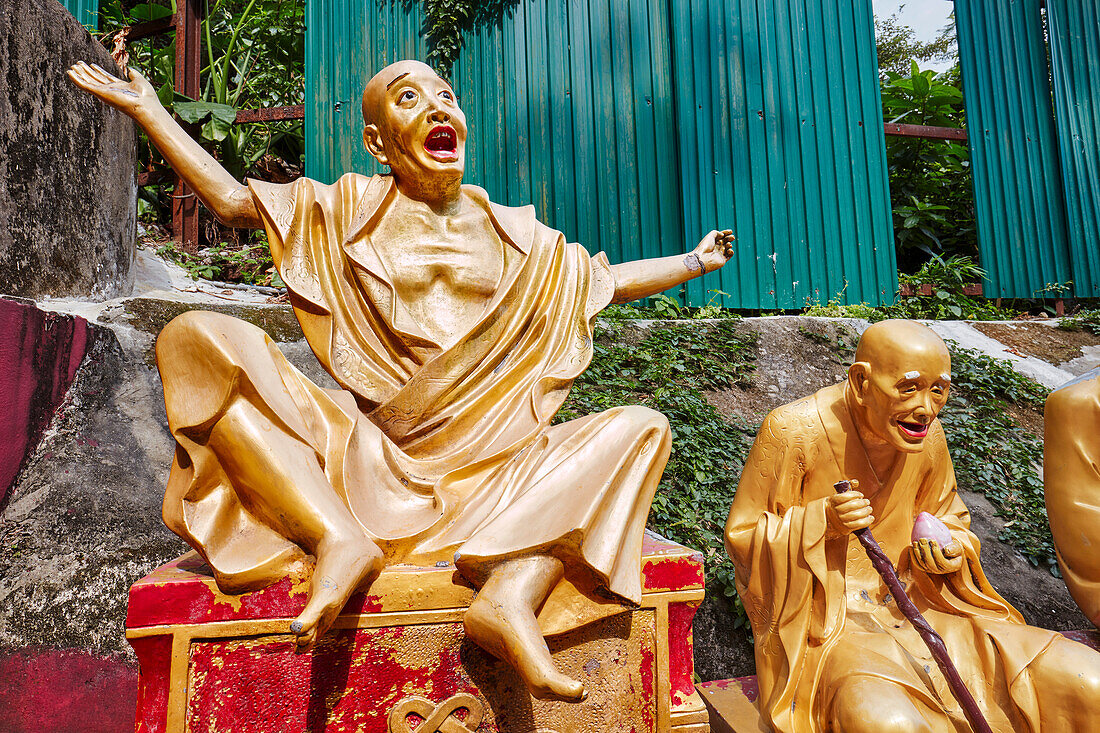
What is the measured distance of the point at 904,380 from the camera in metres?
2.23

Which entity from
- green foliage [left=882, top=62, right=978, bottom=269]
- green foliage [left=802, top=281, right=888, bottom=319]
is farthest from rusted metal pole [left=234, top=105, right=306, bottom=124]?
green foliage [left=882, top=62, right=978, bottom=269]

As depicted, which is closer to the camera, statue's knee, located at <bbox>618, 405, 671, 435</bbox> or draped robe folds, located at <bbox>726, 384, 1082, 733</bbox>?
statue's knee, located at <bbox>618, 405, 671, 435</bbox>

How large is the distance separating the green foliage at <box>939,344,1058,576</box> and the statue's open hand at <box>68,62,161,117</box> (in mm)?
4597

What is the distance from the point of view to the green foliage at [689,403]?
150 inches

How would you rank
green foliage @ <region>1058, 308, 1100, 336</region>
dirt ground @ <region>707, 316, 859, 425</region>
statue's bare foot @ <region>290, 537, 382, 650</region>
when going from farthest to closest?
green foliage @ <region>1058, 308, 1100, 336</region>
dirt ground @ <region>707, 316, 859, 425</region>
statue's bare foot @ <region>290, 537, 382, 650</region>

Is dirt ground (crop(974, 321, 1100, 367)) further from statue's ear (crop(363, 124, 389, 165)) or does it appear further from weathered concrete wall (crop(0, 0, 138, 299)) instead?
weathered concrete wall (crop(0, 0, 138, 299))

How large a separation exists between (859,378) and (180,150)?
248 centimetres

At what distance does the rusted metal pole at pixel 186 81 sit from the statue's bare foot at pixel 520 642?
536 centimetres

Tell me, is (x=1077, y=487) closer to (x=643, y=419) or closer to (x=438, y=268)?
(x=643, y=419)

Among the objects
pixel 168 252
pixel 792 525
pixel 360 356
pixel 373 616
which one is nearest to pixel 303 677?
pixel 373 616

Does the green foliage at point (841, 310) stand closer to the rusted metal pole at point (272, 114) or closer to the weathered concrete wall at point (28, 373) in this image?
the rusted metal pole at point (272, 114)

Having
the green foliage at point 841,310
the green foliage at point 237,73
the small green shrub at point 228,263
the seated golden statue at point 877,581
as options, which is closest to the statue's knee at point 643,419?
the seated golden statue at point 877,581

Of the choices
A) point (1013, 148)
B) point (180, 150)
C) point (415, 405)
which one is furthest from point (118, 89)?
point (1013, 148)

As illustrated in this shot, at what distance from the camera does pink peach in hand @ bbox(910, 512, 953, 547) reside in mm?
2338
